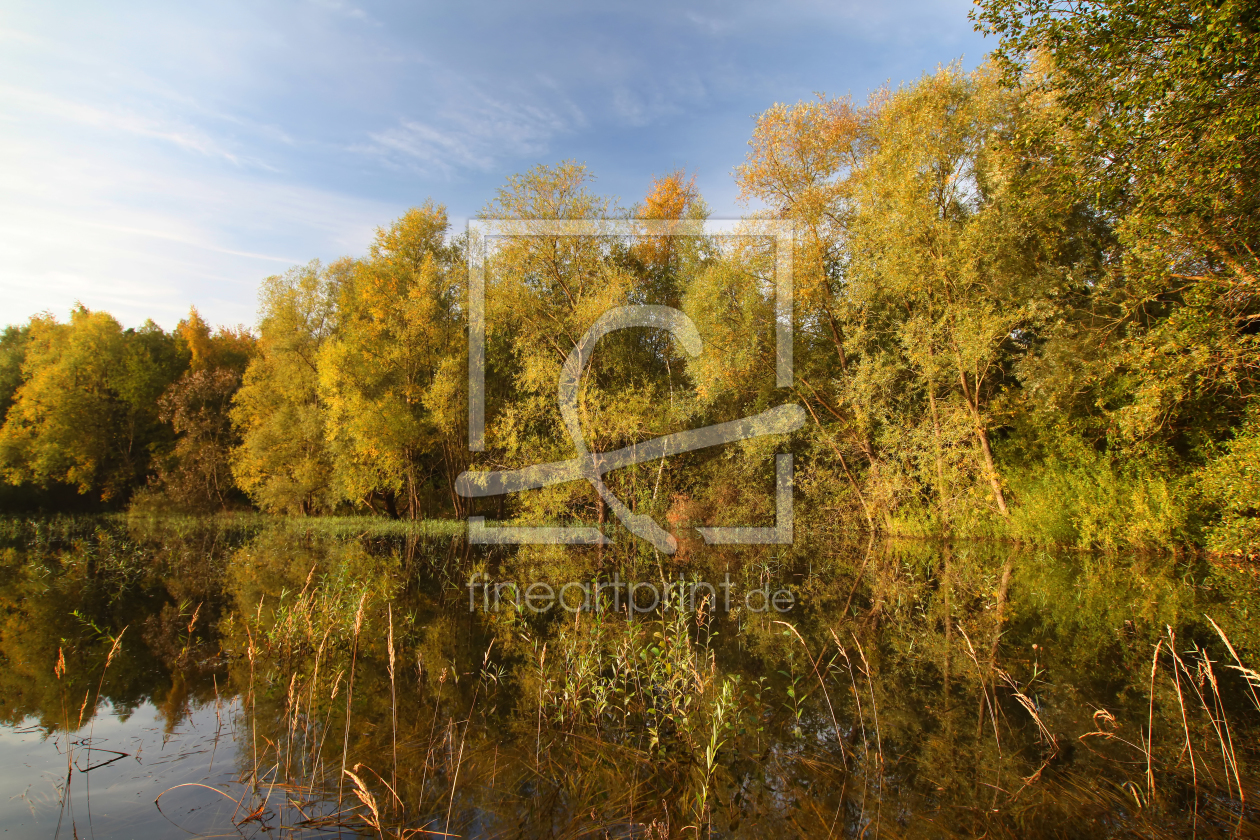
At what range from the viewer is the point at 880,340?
20.4 m

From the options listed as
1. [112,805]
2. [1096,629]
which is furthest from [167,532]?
[1096,629]

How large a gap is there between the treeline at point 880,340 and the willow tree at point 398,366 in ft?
0.51

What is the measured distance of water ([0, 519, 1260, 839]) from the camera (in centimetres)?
413

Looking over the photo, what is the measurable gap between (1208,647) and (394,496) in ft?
102

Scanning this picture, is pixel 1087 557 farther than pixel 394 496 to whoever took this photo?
No

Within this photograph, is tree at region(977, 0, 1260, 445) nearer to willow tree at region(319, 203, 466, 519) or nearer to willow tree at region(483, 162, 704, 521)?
willow tree at region(483, 162, 704, 521)

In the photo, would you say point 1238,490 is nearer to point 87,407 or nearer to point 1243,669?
point 1243,669

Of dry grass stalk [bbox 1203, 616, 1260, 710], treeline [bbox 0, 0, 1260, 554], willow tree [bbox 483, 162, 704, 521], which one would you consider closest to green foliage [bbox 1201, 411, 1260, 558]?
treeline [bbox 0, 0, 1260, 554]

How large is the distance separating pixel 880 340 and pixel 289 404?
27457 millimetres

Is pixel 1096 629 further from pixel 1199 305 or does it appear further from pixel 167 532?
pixel 167 532

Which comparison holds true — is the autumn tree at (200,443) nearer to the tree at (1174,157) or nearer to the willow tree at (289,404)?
the willow tree at (289,404)

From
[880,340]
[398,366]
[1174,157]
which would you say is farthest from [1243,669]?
[398,366]

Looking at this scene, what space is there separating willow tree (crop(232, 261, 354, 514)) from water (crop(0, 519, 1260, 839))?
54.3 ft

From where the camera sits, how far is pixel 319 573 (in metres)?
13.6
